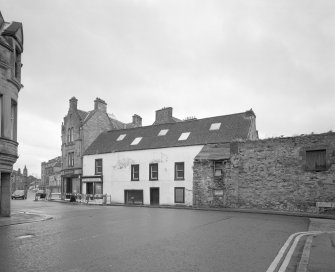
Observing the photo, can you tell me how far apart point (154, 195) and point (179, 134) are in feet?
22.8

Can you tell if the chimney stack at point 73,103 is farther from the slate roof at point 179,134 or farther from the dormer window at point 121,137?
the dormer window at point 121,137

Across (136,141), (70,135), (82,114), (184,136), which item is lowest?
(136,141)

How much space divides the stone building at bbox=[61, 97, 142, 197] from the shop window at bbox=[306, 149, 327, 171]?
2681 centimetres

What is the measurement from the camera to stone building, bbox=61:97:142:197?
4019cm

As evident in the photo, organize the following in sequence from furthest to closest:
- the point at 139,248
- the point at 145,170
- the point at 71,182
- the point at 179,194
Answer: the point at 71,182, the point at 145,170, the point at 179,194, the point at 139,248

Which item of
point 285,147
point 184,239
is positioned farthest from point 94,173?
point 184,239

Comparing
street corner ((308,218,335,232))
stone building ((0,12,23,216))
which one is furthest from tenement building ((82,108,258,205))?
stone building ((0,12,23,216))

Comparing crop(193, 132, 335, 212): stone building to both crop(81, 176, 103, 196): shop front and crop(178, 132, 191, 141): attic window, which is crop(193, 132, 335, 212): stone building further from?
crop(81, 176, 103, 196): shop front

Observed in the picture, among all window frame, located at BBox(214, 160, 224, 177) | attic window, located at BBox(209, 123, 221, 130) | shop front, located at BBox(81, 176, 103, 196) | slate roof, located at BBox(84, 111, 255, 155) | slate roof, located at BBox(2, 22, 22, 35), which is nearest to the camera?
slate roof, located at BBox(2, 22, 22, 35)

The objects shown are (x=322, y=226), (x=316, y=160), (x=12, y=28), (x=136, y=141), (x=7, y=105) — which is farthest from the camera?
(x=136, y=141)

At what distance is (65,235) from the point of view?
11359 mm

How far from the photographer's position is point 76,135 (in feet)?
134

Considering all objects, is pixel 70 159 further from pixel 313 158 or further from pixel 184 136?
pixel 313 158

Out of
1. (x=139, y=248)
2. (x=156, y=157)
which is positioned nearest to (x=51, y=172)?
(x=156, y=157)
